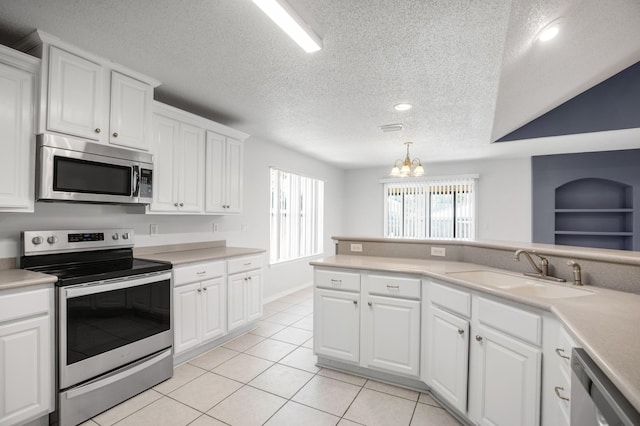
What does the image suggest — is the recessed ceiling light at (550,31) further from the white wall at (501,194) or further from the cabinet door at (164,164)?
the white wall at (501,194)

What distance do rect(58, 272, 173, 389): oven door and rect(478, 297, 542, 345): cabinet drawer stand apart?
228cm

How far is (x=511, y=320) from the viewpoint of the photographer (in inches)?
61.3

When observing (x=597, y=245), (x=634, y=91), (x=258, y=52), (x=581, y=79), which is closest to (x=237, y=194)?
(x=258, y=52)

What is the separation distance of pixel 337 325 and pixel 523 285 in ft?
4.53

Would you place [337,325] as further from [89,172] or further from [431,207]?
[431,207]

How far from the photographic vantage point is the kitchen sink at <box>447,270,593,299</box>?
1.75 metres

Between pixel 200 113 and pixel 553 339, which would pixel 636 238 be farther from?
pixel 200 113

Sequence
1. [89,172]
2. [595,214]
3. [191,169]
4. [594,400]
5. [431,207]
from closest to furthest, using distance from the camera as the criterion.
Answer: [594,400]
[89,172]
[191,169]
[595,214]
[431,207]

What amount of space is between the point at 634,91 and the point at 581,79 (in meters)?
0.78

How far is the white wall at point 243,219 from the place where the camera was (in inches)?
87.4

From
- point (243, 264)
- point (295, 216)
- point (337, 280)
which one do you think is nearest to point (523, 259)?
point (337, 280)

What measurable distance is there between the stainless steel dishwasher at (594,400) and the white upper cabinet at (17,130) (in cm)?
292

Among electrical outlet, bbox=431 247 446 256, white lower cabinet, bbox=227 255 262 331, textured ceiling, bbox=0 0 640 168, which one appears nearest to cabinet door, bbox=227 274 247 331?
white lower cabinet, bbox=227 255 262 331

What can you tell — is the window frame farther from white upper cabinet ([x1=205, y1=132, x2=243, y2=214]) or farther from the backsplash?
white upper cabinet ([x1=205, y1=132, x2=243, y2=214])
